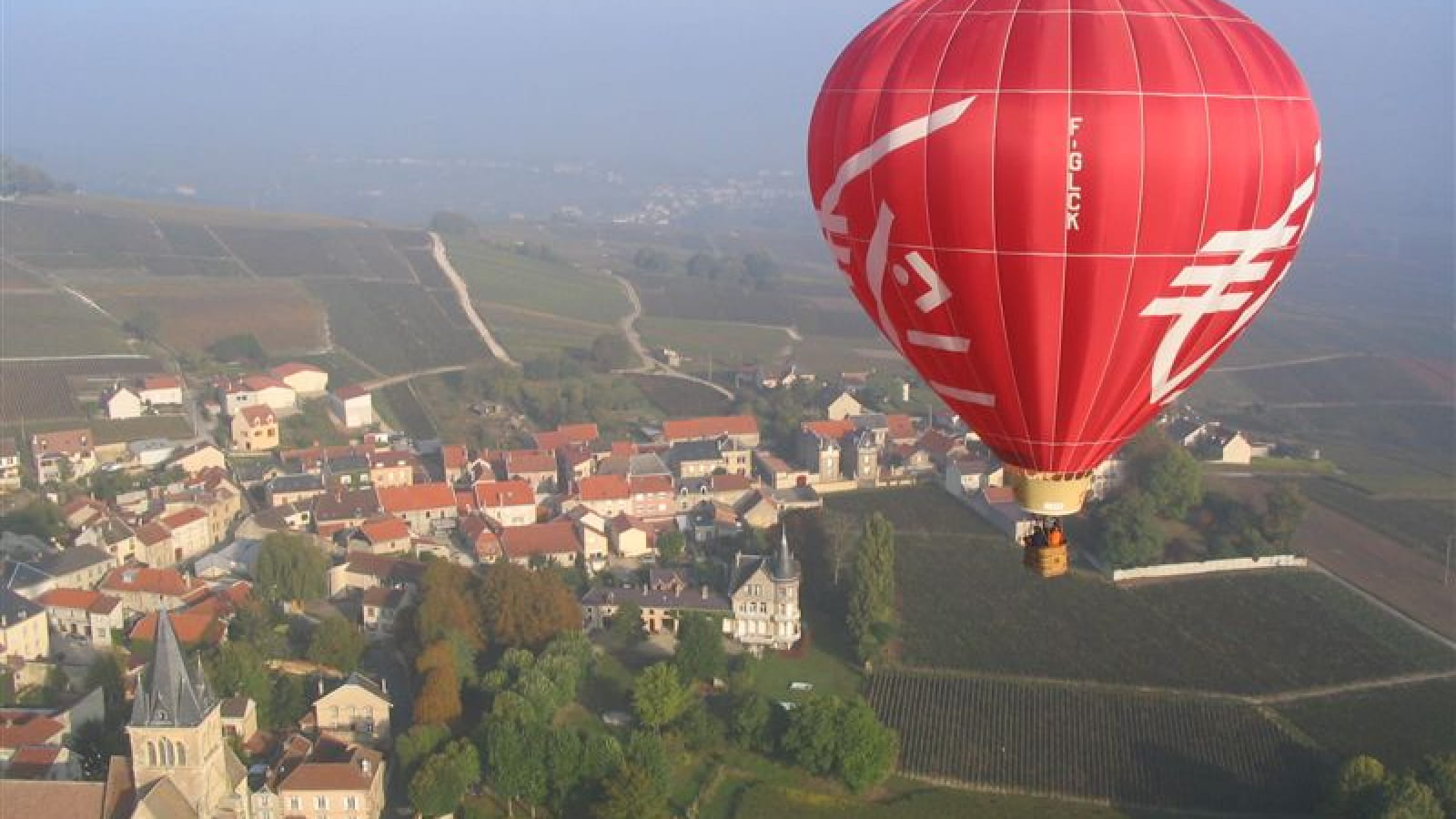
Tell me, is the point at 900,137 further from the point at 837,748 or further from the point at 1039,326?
the point at 837,748

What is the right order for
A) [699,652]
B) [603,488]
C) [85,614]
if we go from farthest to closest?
[603,488]
[85,614]
[699,652]

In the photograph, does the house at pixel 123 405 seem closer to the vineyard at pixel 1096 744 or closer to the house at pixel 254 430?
the house at pixel 254 430

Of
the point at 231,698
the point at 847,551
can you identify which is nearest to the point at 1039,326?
the point at 231,698

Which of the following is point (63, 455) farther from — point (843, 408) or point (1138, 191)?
point (1138, 191)

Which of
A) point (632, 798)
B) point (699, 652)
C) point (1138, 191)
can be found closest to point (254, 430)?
point (699, 652)

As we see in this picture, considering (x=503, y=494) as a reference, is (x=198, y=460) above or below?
above

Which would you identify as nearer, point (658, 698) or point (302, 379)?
point (658, 698)

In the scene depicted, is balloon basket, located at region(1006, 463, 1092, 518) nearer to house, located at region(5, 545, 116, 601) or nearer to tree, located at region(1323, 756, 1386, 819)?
tree, located at region(1323, 756, 1386, 819)
